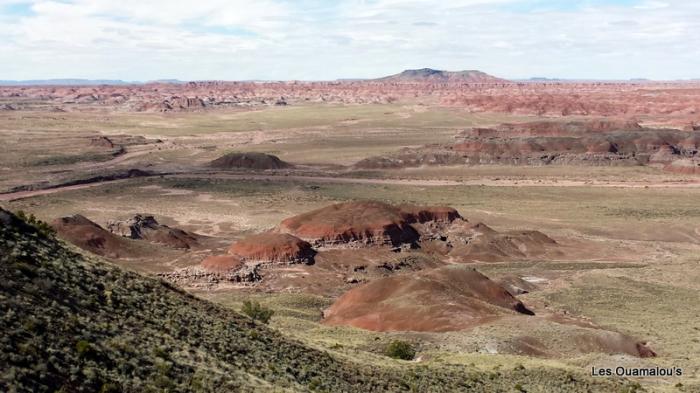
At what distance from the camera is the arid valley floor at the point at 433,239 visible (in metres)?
35.4

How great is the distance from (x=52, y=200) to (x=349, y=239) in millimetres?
51190

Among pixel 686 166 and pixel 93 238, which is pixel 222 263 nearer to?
pixel 93 238

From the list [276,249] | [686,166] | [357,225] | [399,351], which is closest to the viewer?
[399,351]

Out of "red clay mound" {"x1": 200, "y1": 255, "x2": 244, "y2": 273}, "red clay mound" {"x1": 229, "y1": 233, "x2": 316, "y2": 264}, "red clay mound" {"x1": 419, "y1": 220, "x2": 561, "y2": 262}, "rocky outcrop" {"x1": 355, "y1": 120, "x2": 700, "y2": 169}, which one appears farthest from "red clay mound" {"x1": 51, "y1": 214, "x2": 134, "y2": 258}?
"rocky outcrop" {"x1": 355, "y1": 120, "x2": 700, "y2": 169}

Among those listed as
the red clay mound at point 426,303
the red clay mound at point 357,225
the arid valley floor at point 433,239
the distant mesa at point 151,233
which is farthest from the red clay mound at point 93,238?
the red clay mound at point 426,303

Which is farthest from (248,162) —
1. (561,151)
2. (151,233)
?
(561,151)

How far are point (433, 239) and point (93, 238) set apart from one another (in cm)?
3491

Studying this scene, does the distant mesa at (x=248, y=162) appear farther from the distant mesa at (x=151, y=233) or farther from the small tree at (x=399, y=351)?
the small tree at (x=399, y=351)

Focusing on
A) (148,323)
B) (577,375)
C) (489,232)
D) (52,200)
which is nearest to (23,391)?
(148,323)

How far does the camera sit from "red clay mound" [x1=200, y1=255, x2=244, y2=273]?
185ft

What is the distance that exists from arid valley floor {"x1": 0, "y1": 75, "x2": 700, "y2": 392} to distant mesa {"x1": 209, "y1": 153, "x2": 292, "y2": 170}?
404 millimetres

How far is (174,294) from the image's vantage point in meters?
24.8

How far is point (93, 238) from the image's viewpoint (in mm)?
60312

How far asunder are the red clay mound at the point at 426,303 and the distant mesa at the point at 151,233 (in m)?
26.6
